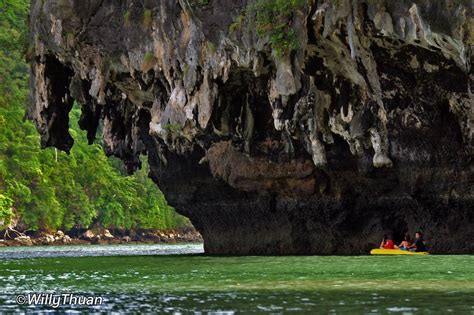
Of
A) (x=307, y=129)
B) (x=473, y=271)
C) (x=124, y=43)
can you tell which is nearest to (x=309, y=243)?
(x=307, y=129)

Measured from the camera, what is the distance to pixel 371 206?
40.4m

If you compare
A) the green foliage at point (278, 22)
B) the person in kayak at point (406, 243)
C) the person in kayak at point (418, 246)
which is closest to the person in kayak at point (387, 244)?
the person in kayak at point (406, 243)

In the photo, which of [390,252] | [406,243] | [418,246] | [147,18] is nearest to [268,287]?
[390,252]

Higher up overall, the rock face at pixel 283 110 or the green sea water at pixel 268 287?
the rock face at pixel 283 110

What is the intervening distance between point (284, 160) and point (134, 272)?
14417 mm

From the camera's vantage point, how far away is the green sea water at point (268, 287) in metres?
16.7

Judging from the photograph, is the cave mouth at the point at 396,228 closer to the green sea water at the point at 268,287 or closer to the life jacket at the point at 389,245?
the life jacket at the point at 389,245

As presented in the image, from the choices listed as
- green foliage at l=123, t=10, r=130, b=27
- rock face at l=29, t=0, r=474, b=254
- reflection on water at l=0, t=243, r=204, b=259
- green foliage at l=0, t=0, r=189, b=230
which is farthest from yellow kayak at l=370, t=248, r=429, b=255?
green foliage at l=0, t=0, r=189, b=230

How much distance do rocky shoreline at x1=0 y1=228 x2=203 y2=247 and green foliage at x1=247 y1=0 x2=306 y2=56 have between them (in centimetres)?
5081

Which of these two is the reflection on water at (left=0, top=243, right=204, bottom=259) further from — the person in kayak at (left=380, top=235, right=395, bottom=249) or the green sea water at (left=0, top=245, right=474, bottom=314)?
the green sea water at (left=0, top=245, right=474, bottom=314)

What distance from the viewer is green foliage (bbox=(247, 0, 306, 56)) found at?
32781 mm

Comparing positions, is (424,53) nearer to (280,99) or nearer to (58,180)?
(280,99)

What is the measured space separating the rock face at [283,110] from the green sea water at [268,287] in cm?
566

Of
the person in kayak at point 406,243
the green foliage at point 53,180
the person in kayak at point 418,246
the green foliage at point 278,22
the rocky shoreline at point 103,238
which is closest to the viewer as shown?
the green foliage at point 278,22
